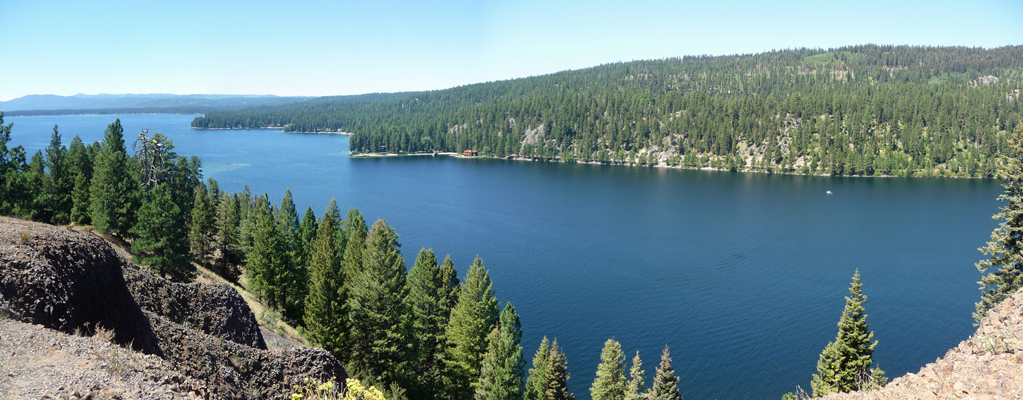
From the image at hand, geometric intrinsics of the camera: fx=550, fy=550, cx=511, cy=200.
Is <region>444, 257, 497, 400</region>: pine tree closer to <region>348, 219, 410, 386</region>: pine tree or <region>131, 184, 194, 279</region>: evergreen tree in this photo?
<region>348, 219, 410, 386</region>: pine tree

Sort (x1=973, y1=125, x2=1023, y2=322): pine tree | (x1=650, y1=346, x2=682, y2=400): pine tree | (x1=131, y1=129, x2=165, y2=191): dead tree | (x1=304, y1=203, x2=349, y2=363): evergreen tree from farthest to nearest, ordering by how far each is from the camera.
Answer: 1. (x1=131, y1=129, x2=165, y2=191): dead tree
2. (x1=304, y1=203, x2=349, y2=363): evergreen tree
3. (x1=650, y1=346, x2=682, y2=400): pine tree
4. (x1=973, y1=125, x2=1023, y2=322): pine tree

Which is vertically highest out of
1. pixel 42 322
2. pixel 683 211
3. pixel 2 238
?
pixel 2 238

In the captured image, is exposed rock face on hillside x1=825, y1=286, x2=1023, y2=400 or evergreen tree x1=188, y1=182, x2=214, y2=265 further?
evergreen tree x1=188, y1=182, x2=214, y2=265

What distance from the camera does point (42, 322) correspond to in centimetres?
1217

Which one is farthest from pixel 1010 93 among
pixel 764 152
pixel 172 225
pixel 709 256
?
pixel 172 225

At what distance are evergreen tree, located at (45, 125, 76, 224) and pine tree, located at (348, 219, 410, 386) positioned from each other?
97.3 feet

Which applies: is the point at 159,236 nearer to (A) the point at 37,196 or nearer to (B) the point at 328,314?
(B) the point at 328,314

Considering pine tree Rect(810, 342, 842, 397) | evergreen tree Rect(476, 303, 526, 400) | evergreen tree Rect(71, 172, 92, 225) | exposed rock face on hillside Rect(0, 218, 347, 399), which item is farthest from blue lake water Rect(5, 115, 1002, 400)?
evergreen tree Rect(71, 172, 92, 225)

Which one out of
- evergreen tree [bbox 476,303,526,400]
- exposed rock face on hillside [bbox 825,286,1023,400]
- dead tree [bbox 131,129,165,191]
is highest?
dead tree [bbox 131,129,165,191]

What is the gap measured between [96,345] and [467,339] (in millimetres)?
22819

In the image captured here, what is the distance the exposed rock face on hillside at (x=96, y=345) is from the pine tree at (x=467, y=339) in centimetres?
1689

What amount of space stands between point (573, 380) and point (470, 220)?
5713 centimetres

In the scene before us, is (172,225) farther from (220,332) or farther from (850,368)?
(850,368)

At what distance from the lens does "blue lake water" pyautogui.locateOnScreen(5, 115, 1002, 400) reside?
47.6 metres
